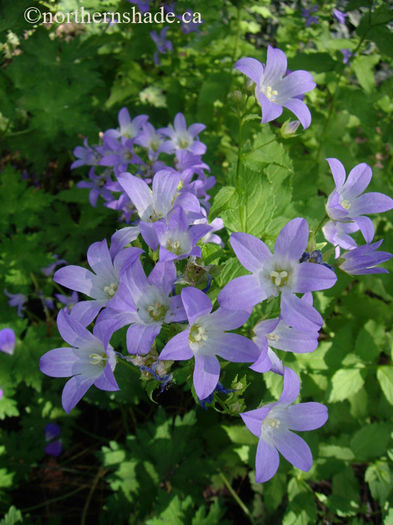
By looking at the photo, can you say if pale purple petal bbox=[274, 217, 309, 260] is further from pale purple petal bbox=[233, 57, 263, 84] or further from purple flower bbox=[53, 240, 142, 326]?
pale purple petal bbox=[233, 57, 263, 84]

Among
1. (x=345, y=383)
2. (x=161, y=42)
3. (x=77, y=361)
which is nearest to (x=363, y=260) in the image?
(x=77, y=361)

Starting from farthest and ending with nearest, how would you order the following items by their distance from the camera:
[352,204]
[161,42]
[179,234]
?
[161,42] → [352,204] → [179,234]

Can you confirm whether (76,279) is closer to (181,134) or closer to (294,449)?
(294,449)

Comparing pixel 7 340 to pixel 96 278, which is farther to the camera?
pixel 7 340

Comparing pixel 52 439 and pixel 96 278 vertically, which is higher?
pixel 96 278

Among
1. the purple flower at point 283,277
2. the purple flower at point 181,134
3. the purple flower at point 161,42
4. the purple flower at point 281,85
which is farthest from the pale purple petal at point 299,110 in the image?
the purple flower at point 161,42

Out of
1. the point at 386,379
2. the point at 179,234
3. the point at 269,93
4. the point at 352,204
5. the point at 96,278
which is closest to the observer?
the point at 179,234

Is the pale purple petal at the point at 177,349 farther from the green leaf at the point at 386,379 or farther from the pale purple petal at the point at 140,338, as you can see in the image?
the green leaf at the point at 386,379

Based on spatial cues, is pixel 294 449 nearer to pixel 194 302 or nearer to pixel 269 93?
pixel 194 302

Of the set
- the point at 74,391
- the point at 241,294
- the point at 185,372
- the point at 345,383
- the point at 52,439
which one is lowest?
the point at 52,439
